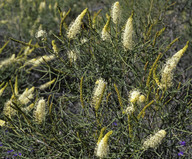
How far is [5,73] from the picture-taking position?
13.6 ft

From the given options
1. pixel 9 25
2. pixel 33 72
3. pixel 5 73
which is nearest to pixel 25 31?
pixel 9 25

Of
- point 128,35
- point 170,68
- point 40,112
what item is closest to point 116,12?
point 128,35

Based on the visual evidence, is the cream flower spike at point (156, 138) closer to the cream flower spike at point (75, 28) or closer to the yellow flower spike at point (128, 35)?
the yellow flower spike at point (128, 35)

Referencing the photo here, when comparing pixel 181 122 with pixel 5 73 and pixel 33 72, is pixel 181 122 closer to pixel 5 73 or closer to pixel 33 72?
pixel 5 73

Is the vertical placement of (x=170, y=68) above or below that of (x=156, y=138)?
above

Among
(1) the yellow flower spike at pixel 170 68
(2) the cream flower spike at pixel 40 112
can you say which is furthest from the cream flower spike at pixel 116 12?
(2) the cream flower spike at pixel 40 112

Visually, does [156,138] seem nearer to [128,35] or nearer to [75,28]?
[128,35]

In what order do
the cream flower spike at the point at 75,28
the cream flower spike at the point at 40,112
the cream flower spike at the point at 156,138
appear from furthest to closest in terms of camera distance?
the cream flower spike at the point at 75,28, the cream flower spike at the point at 40,112, the cream flower spike at the point at 156,138

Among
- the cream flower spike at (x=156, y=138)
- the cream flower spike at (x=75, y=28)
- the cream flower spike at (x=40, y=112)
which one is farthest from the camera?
the cream flower spike at (x=75, y=28)

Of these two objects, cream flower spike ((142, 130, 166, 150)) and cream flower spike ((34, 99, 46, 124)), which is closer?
cream flower spike ((142, 130, 166, 150))

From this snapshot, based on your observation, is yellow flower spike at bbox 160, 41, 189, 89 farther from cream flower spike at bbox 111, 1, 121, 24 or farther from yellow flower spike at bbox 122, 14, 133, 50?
cream flower spike at bbox 111, 1, 121, 24

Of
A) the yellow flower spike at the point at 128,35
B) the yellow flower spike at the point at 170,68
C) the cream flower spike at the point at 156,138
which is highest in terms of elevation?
the yellow flower spike at the point at 128,35

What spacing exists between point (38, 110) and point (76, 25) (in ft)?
1.83

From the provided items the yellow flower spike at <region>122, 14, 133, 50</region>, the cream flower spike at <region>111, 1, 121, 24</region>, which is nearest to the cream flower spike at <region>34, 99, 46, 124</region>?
the yellow flower spike at <region>122, 14, 133, 50</region>
